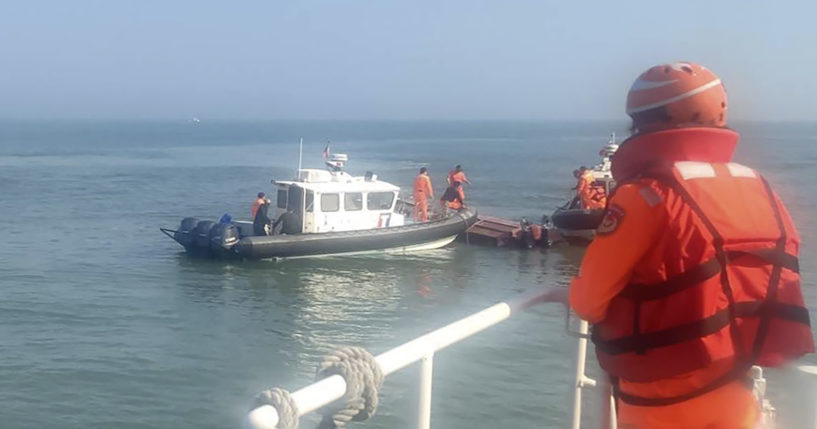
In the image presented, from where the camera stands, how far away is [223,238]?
1838 cm

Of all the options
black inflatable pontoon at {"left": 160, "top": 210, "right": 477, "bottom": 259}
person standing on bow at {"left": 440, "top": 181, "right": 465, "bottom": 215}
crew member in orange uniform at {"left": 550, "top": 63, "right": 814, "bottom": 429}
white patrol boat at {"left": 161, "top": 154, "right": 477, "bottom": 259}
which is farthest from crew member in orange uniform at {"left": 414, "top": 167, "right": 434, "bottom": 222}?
crew member in orange uniform at {"left": 550, "top": 63, "right": 814, "bottom": 429}

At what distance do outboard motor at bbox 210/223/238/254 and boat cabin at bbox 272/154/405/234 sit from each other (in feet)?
3.78

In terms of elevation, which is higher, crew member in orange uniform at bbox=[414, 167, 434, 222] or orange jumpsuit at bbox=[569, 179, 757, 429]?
orange jumpsuit at bbox=[569, 179, 757, 429]

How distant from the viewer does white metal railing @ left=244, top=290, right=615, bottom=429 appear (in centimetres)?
151

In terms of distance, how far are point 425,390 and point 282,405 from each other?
2.29 feet

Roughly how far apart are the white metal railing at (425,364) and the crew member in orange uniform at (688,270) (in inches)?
14.3

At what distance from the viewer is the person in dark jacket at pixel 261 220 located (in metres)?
18.6

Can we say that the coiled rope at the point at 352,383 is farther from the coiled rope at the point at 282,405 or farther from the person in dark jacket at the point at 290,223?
the person in dark jacket at the point at 290,223

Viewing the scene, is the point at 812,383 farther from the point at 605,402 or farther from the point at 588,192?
the point at 588,192

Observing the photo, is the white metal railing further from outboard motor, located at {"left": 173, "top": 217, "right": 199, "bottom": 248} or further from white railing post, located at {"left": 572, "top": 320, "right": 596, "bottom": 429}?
outboard motor, located at {"left": 173, "top": 217, "right": 199, "bottom": 248}

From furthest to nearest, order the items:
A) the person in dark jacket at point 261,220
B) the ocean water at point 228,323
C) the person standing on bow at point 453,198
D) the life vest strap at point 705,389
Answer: the person standing on bow at point 453,198, the person in dark jacket at point 261,220, the ocean water at point 228,323, the life vest strap at point 705,389

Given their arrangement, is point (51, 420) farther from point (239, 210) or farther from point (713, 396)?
point (239, 210)

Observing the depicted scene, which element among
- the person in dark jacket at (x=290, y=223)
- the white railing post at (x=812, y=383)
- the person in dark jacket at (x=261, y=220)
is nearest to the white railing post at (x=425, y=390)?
the white railing post at (x=812, y=383)

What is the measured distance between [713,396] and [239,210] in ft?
91.7
